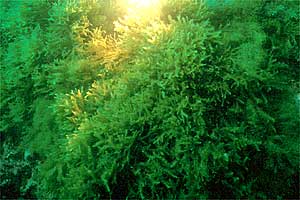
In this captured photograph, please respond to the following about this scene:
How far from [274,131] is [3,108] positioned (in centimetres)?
373

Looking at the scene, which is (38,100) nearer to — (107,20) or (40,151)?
Result: (40,151)

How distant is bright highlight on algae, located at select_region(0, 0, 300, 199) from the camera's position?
3139 millimetres

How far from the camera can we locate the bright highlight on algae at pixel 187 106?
3.14m

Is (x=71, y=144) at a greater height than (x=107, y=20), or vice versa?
(x=107, y=20)

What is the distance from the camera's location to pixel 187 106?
313 cm

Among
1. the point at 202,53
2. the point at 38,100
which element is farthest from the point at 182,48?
the point at 38,100

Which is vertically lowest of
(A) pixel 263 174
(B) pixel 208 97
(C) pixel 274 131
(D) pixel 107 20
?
(A) pixel 263 174

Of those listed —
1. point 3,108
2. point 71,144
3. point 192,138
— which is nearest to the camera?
point 192,138

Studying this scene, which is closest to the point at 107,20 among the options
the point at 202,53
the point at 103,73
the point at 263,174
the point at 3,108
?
the point at 103,73

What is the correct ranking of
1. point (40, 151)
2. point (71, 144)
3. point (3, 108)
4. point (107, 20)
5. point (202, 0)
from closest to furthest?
point (71, 144) → point (202, 0) → point (107, 20) → point (40, 151) → point (3, 108)

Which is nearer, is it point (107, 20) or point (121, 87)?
point (121, 87)

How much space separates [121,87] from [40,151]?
1.64 metres

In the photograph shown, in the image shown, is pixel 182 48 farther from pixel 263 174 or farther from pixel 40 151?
pixel 40 151

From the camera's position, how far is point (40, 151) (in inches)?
170
